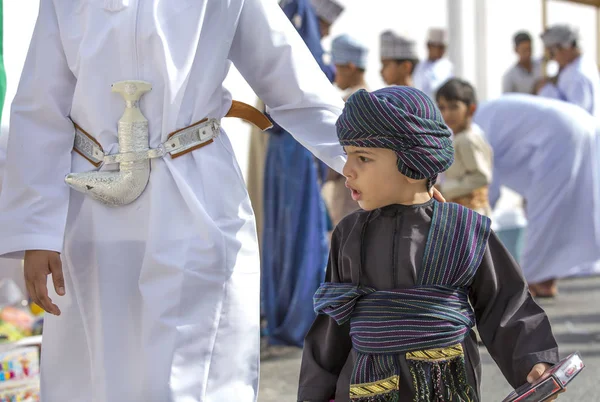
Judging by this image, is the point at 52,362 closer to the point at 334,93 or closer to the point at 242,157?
the point at 334,93

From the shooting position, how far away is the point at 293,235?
5.53 metres

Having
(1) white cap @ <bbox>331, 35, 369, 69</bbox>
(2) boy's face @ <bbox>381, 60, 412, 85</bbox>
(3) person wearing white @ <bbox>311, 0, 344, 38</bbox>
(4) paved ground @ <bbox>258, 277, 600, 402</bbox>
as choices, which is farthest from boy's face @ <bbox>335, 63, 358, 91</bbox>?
(4) paved ground @ <bbox>258, 277, 600, 402</bbox>

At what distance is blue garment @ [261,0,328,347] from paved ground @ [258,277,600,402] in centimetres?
20

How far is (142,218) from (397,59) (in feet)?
13.5

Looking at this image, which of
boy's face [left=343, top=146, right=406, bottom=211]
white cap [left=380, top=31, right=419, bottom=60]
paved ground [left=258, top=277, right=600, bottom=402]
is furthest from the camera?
white cap [left=380, top=31, right=419, bottom=60]

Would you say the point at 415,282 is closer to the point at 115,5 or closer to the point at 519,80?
the point at 115,5

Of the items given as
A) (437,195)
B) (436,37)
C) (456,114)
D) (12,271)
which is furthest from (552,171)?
(437,195)

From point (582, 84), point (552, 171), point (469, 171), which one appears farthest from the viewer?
point (582, 84)

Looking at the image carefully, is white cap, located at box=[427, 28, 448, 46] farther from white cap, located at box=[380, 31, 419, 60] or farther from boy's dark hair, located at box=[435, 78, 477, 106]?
boy's dark hair, located at box=[435, 78, 477, 106]

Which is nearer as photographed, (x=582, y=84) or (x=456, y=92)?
(x=456, y=92)

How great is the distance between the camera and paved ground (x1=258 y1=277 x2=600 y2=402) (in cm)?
455

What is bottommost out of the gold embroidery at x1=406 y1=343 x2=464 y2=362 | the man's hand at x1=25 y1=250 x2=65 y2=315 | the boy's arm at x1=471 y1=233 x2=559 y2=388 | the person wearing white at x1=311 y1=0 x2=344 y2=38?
the gold embroidery at x1=406 y1=343 x2=464 y2=362

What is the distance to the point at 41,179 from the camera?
2518 millimetres

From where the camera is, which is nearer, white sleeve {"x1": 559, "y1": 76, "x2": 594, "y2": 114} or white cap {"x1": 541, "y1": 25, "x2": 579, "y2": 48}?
white sleeve {"x1": 559, "y1": 76, "x2": 594, "y2": 114}
